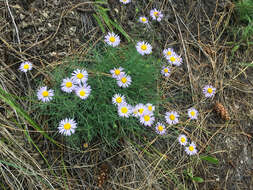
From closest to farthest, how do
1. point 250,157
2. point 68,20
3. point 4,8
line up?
point 4,8 → point 68,20 → point 250,157

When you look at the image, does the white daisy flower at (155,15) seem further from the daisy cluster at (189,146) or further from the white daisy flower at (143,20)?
the daisy cluster at (189,146)

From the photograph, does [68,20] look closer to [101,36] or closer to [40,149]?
[101,36]

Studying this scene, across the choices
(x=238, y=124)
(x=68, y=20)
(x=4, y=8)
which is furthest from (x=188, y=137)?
(x=4, y=8)

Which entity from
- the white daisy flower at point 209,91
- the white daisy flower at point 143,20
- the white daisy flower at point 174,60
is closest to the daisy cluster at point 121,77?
the white daisy flower at point 174,60

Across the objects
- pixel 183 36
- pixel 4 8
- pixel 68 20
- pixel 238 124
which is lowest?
pixel 238 124

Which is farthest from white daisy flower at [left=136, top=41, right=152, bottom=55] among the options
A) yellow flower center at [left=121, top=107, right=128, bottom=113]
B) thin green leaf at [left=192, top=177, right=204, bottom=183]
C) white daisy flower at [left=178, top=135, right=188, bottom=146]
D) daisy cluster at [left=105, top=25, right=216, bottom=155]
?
thin green leaf at [left=192, top=177, right=204, bottom=183]

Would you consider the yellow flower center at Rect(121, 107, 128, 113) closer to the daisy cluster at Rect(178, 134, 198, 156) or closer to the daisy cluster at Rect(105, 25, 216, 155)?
the daisy cluster at Rect(105, 25, 216, 155)
